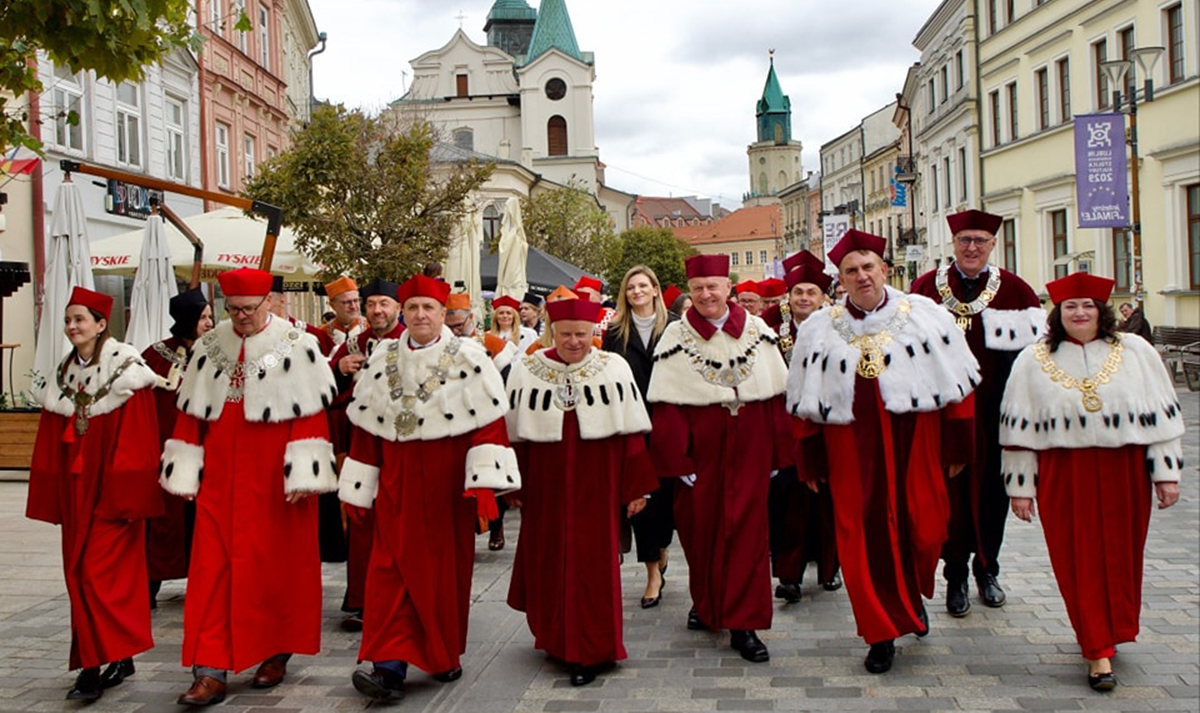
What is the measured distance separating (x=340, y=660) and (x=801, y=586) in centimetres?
299

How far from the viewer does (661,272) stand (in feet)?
279

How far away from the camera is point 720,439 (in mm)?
6352

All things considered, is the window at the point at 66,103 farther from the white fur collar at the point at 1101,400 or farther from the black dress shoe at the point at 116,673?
the white fur collar at the point at 1101,400

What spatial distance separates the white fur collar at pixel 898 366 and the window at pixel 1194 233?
873 inches

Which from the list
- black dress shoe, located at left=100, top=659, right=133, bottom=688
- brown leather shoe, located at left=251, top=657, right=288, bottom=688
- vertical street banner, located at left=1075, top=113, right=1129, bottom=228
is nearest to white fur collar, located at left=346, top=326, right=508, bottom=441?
brown leather shoe, located at left=251, top=657, right=288, bottom=688

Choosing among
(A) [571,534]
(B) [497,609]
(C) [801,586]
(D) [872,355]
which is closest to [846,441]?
(D) [872,355]

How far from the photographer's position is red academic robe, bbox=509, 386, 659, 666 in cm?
581

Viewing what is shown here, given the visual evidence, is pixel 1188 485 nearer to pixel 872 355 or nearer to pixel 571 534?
pixel 872 355

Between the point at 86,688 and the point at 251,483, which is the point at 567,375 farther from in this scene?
the point at 86,688

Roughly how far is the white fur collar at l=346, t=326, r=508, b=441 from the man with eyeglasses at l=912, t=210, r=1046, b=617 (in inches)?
106

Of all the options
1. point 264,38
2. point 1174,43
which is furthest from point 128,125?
point 1174,43

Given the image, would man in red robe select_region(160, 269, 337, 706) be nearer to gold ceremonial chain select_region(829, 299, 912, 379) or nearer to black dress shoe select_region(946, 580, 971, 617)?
gold ceremonial chain select_region(829, 299, 912, 379)

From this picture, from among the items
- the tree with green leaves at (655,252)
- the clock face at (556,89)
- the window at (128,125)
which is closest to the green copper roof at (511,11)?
the clock face at (556,89)

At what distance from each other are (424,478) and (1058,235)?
3171 cm
